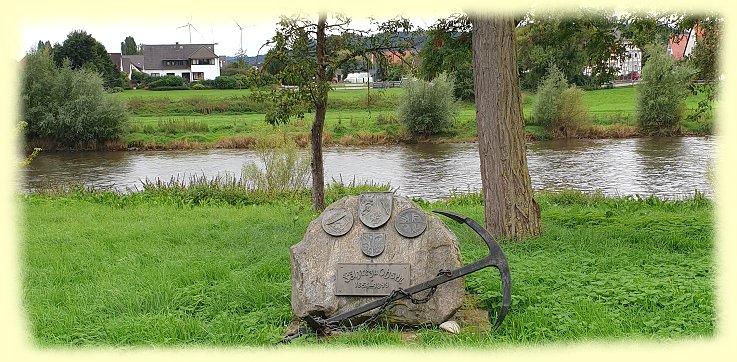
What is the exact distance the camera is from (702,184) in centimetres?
2078

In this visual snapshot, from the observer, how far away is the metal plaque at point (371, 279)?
5.84m

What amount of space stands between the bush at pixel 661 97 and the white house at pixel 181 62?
33603 mm

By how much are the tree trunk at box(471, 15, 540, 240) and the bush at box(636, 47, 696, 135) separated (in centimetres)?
3024

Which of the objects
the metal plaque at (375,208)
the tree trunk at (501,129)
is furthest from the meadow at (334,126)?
the metal plaque at (375,208)

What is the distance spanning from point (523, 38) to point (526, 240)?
7.25 meters

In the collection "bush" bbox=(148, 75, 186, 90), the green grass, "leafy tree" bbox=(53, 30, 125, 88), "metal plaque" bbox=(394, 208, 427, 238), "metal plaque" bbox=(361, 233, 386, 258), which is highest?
"leafy tree" bbox=(53, 30, 125, 88)

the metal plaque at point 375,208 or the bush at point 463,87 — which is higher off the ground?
the bush at point 463,87

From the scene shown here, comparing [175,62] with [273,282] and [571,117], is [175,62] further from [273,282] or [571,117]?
[273,282]

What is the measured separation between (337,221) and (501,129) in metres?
3.23

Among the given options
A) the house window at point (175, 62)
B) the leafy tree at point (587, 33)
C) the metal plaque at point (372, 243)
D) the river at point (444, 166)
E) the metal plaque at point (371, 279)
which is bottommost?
the river at point (444, 166)

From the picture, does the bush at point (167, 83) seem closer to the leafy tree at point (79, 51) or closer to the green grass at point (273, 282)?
the leafy tree at point (79, 51)

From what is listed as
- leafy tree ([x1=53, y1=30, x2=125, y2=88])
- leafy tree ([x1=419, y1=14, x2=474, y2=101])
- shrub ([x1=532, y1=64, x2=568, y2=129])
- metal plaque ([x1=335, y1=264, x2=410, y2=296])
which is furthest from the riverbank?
metal plaque ([x1=335, y1=264, x2=410, y2=296])

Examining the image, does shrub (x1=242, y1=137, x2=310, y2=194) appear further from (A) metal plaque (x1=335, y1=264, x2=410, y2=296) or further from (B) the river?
(A) metal plaque (x1=335, y1=264, x2=410, y2=296)

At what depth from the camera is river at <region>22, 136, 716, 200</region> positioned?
21.8m
